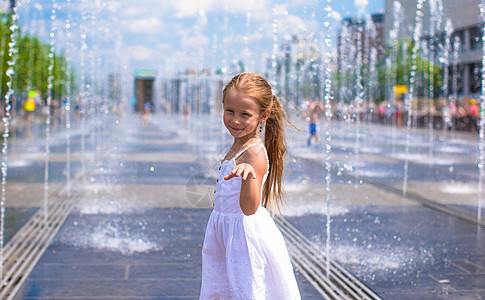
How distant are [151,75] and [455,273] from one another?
5695 centimetres

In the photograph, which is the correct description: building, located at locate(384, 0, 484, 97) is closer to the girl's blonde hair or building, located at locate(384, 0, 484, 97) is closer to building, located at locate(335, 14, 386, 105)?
building, located at locate(335, 14, 386, 105)

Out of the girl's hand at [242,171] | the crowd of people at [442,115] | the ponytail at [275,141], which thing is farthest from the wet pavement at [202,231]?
the crowd of people at [442,115]

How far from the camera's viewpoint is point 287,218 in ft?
21.4

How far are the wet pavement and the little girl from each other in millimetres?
351

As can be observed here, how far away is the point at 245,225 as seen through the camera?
2.42 metres

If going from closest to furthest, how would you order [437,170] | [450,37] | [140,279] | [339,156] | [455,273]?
[140,279], [455,273], [437,170], [339,156], [450,37]

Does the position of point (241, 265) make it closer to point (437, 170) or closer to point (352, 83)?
point (437, 170)

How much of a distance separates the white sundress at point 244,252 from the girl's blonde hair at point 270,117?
159mm

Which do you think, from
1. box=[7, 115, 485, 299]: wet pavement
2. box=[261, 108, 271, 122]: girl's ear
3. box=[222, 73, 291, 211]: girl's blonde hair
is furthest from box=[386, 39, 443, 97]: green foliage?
box=[261, 108, 271, 122]: girl's ear

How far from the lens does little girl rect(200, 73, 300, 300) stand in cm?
239

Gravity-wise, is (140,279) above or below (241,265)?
below

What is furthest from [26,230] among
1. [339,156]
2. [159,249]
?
[339,156]

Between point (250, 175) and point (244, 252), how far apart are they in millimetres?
354

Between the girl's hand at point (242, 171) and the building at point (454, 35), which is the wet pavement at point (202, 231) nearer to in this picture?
the girl's hand at point (242, 171)
